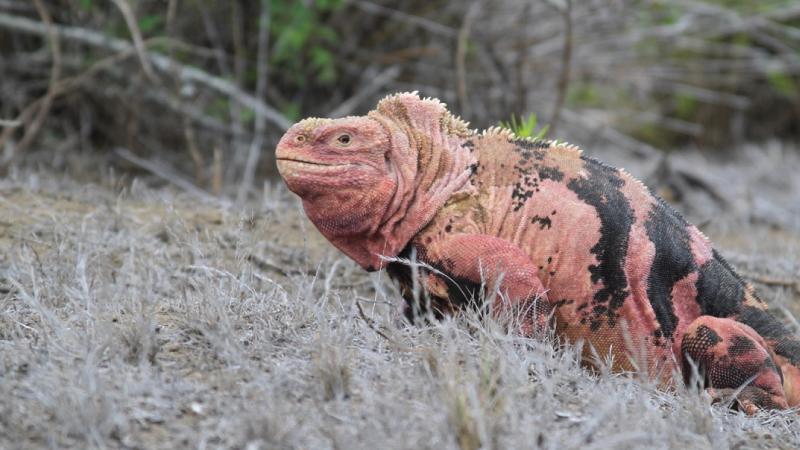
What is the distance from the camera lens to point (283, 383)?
2898 mm

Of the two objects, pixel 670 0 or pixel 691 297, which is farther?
pixel 670 0

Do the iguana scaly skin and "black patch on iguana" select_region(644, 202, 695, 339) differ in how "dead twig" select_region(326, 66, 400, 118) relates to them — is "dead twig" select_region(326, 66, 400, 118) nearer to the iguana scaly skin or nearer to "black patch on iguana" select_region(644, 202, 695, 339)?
the iguana scaly skin

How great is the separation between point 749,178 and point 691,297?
8167 mm

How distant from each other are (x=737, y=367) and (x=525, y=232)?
40.9 inches

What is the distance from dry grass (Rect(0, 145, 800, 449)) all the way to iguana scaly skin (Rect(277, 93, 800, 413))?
223 mm

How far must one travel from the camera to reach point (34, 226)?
4.95 meters

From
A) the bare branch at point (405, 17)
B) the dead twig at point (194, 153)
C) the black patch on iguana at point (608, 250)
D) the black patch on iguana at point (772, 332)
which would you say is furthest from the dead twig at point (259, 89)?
the black patch on iguana at point (772, 332)

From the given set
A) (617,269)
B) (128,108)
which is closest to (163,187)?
(128,108)

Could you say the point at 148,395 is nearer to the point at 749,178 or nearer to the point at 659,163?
the point at 659,163

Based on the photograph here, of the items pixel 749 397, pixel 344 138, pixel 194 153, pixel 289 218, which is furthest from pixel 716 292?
pixel 194 153

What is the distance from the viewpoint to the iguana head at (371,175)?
12.0ft

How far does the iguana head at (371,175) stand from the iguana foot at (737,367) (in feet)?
4.09

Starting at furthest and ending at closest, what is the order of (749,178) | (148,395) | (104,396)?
(749,178), (148,395), (104,396)

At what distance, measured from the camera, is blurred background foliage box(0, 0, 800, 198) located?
25.2 feet
